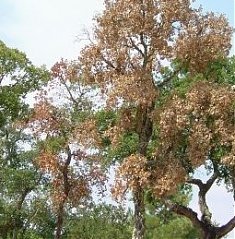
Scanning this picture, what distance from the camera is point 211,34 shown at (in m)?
13.5

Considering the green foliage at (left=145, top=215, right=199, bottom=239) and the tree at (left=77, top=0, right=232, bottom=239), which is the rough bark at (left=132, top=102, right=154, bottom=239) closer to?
the tree at (left=77, top=0, right=232, bottom=239)

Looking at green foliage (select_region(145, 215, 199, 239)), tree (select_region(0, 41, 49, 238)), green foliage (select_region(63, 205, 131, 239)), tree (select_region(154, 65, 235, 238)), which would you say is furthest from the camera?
green foliage (select_region(145, 215, 199, 239))

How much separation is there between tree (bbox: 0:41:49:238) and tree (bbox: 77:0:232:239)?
19.4ft

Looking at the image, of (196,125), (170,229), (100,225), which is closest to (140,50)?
(196,125)

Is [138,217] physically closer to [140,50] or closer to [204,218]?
[140,50]

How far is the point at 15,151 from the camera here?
79.0 feet

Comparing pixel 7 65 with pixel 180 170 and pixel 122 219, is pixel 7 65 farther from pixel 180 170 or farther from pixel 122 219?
pixel 122 219

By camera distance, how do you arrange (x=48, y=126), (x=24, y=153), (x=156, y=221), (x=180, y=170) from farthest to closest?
(x=156, y=221) < (x=24, y=153) < (x=48, y=126) < (x=180, y=170)

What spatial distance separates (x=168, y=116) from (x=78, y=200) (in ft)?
16.4

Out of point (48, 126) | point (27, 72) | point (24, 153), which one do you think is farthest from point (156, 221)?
point (48, 126)

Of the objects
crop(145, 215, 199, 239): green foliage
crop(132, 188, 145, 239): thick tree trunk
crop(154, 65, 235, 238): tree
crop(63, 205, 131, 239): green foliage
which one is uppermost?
crop(145, 215, 199, 239): green foliage

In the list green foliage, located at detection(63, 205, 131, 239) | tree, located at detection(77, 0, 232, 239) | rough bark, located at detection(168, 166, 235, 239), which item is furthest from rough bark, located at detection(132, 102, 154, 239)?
green foliage, located at detection(63, 205, 131, 239)

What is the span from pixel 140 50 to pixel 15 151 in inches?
480

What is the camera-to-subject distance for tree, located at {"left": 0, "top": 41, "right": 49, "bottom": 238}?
62.3ft
